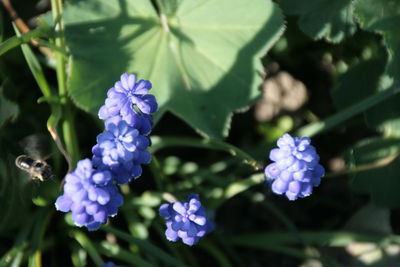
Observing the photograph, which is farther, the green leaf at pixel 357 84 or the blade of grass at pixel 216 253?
the green leaf at pixel 357 84

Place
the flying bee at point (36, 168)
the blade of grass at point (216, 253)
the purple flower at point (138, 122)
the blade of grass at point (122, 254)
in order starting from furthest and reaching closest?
the blade of grass at point (216, 253)
the blade of grass at point (122, 254)
the flying bee at point (36, 168)
the purple flower at point (138, 122)

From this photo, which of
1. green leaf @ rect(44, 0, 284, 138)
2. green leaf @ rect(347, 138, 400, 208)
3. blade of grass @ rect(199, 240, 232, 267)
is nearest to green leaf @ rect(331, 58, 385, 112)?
green leaf @ rect(347, 138, 400, 208)

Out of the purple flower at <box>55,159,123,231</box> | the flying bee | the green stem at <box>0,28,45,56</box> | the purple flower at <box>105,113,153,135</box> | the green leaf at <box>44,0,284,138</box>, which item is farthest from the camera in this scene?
the green leaf at <box>44,0,284,138</box>

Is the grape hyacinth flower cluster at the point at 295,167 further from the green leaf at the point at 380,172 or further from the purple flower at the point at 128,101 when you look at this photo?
the green leaf at the point at 380,172

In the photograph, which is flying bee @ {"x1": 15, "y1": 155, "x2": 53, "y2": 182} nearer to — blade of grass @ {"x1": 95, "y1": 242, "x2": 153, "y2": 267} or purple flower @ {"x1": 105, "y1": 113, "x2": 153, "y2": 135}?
purple flower @ {"x1": 105, "y1": 113, "x2": 153, "y2": 135}

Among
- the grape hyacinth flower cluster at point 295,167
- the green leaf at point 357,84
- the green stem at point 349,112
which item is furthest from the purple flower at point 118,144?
the green leaf at point 357,84

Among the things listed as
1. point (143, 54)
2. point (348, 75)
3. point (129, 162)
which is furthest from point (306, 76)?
point (129, 162)

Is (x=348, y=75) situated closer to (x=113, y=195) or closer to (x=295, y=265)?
(x=295, y=265)
